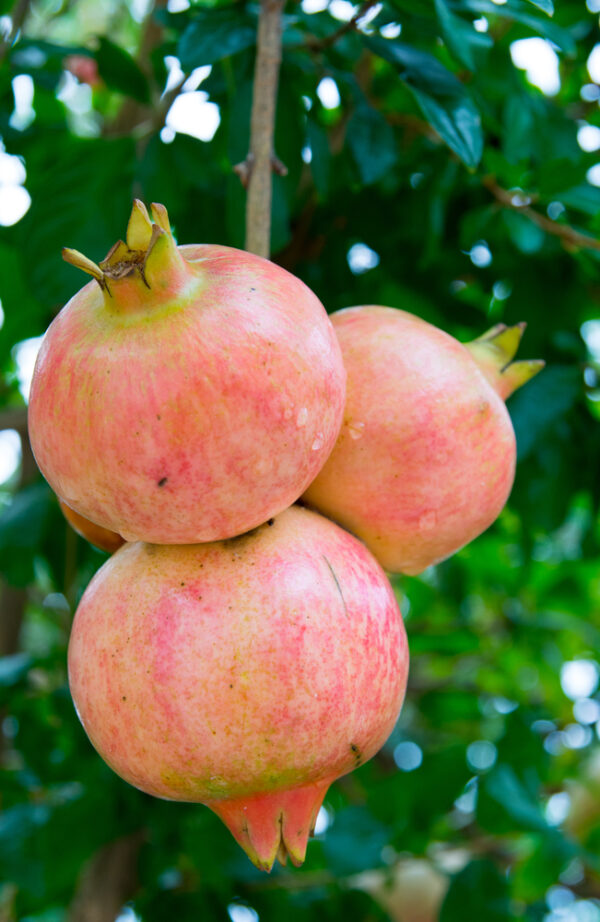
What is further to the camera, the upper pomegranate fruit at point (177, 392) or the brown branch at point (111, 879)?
the brown branch at point (111, 879)

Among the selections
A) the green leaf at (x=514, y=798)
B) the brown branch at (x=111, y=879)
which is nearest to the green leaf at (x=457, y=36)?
the green leaf at (x=514, y=798)

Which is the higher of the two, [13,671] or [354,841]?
[13,671]

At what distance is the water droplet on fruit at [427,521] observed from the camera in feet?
2.15

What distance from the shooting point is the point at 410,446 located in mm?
643

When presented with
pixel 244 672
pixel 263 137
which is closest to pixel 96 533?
pixel 244 672

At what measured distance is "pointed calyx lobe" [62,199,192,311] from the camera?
511 millimetres

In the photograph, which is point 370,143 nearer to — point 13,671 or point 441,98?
point 441,98

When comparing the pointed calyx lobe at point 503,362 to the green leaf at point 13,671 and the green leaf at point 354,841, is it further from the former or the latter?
the green leaf at point 13,671

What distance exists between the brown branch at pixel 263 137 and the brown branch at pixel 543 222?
1.18 ft

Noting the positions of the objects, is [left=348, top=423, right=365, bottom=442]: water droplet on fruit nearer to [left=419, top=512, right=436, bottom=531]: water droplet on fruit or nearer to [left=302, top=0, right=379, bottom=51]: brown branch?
[left=419, top=512, right=436, bottom=531]: water droplet on fruit

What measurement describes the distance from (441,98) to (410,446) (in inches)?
14.7

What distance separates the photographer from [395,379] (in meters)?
0.65

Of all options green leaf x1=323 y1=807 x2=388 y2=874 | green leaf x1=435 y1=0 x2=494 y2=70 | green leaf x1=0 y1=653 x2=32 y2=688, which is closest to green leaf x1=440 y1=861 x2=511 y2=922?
green leaf x1=323 y1=807 x2=388 y2=874

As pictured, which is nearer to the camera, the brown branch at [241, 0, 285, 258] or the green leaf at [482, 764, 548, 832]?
the brown branch at [241, 0, 285, 258]
